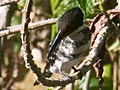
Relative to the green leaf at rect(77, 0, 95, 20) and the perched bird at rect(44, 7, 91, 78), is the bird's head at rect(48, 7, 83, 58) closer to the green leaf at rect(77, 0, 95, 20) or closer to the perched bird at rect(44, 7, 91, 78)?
the perched bird at rect(44, 7, 91, 78)

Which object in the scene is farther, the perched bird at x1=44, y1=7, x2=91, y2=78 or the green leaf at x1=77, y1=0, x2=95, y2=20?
the perched bird at x1=44, y1=7, x2=91, y2=78

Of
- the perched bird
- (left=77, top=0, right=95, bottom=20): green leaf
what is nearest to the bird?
the perched bird

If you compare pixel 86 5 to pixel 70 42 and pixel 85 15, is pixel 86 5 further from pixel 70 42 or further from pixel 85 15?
pixel 70 42

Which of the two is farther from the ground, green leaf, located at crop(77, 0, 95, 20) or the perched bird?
green leaf, located at crop(77, 0, 95, 20)

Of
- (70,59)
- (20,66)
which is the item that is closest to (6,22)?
(70,59)

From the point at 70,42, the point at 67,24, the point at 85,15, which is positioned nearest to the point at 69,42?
the point at 70,42

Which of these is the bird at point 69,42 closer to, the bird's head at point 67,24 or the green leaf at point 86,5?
the bird's head at point 67,24

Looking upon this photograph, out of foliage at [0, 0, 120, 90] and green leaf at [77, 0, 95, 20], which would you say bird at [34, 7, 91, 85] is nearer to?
foliage at [0, 0, 120, 90]
